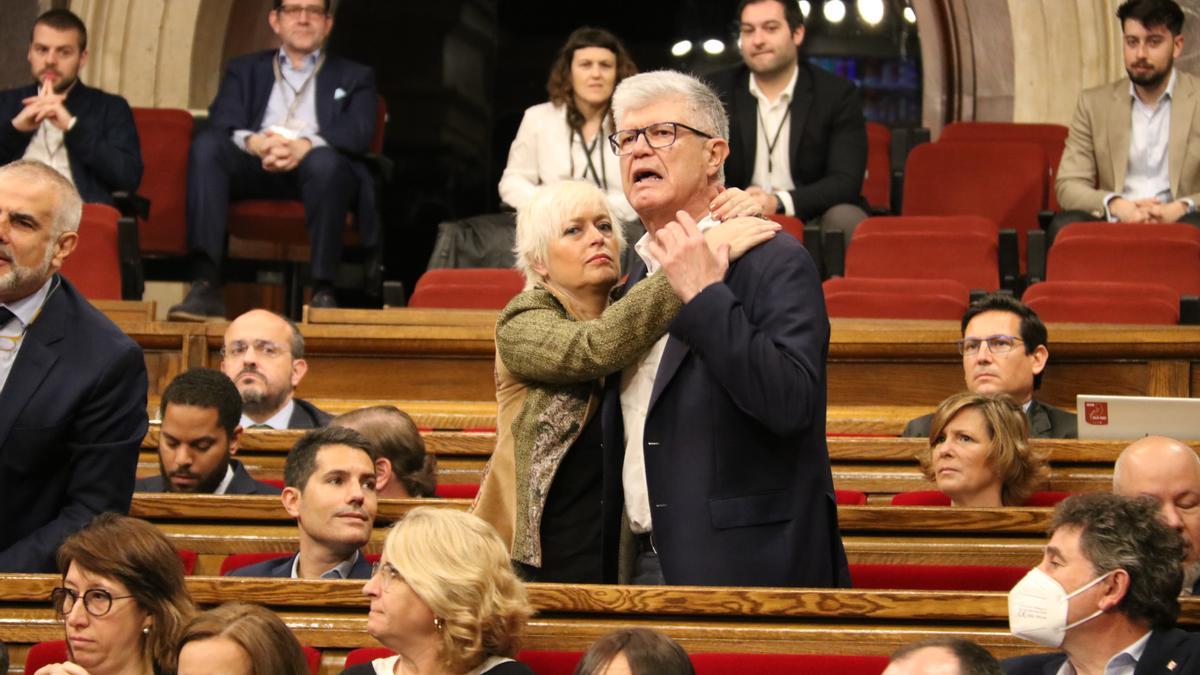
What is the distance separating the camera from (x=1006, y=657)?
6.68ft

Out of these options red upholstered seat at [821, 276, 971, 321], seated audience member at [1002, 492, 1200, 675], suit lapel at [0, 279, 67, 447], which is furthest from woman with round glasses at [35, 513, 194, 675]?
red upholstered seat at [821, 276, 971, 321]

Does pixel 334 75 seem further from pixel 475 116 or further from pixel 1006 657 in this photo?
pixel 1006 657

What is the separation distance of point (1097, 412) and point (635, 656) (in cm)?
137

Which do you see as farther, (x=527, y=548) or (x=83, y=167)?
(x=83, y=167)

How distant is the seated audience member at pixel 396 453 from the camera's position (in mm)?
2801

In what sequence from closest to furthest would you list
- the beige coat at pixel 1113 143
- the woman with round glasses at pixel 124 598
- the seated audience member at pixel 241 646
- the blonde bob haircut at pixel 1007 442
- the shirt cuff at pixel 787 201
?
1. the seated audience member at pixel 241 646
2. the woman with round glasses at pixel 124 598
3. the blonde bob haircut at pixel 1007 442
4. the shirt cuff at pixel 787 201
5. the beige coat at pixel 1113 143

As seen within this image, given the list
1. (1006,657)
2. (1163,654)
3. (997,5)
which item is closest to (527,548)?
(1006,657)

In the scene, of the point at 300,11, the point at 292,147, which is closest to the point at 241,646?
the point at 292,147

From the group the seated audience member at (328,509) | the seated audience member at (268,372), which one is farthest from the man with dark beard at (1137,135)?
the seated audience member at (328,509)

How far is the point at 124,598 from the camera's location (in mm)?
2064

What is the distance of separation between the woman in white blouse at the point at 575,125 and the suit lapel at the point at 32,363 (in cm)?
216

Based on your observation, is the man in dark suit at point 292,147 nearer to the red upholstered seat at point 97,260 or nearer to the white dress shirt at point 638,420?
the red upholstered seat at point 97,260

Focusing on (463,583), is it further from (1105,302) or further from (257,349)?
(1105,302)

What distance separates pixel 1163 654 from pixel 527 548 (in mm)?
707
